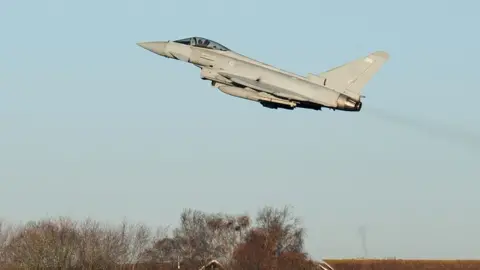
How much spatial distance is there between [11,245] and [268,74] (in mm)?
38162

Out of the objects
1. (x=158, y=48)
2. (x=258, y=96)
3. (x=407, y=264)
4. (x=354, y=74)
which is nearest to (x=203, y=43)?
(x=158, y=48)

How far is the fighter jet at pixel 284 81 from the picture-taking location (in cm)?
4938

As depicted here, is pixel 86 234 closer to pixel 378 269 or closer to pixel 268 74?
pixel 378 269

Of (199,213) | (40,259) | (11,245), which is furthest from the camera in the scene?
(199,213)

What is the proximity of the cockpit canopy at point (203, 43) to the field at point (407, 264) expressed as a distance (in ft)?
133

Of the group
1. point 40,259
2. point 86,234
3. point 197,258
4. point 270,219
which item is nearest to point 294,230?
point 270,219

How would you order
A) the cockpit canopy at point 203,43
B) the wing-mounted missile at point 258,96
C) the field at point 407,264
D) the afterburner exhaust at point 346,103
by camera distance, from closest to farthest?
the afterburner exhaust at point 346,103, the wing-mounted missile at point 258,96, the cockpit canopy at point 203,43, the field at point 407,264

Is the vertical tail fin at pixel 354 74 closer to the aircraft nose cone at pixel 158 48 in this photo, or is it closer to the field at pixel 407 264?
the aircraft nose cone at pixel 158 48

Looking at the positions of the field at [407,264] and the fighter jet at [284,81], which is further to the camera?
the field at [407,264]

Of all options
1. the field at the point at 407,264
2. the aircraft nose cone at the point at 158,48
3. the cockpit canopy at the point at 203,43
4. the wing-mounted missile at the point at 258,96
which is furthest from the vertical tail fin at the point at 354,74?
the field at the point at 407,264

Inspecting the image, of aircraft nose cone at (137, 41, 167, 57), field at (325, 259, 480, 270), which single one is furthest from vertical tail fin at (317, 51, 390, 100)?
field at (325, 259, 480, 270)

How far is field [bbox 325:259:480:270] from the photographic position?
295 ft

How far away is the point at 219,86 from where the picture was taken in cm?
5022

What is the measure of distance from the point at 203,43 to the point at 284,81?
5.00 metres
